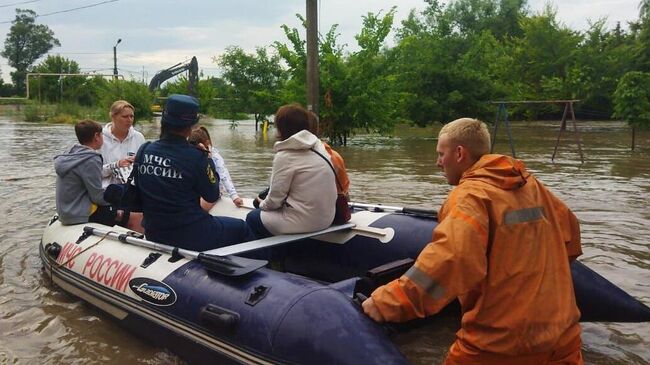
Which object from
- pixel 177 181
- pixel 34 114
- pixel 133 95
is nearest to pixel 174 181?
pixel 177 181

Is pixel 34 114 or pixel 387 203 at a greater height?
pixel 34 114

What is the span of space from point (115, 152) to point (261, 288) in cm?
337

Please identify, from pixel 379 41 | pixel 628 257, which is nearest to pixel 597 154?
pixel 379 41

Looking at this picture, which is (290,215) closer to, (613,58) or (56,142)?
(56,142)

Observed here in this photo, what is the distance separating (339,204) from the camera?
485 centimetres

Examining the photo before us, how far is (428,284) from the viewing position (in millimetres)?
2230

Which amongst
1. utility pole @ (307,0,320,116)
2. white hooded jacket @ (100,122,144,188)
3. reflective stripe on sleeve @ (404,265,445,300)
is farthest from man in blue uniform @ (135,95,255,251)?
utility pole @ (307,0,320,116)

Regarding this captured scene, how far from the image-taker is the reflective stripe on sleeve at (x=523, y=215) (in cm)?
226

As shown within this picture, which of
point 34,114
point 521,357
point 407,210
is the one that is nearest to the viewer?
point 521,357

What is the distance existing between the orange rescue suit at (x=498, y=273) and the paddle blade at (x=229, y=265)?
4.19ft

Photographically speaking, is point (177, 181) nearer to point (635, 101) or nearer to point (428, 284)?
point (428, 284)

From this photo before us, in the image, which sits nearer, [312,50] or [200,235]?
[200,235]

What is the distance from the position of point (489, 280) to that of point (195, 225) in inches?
96.4

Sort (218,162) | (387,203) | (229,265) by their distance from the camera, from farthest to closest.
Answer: (387,203) → (218,162) → (229,265)
